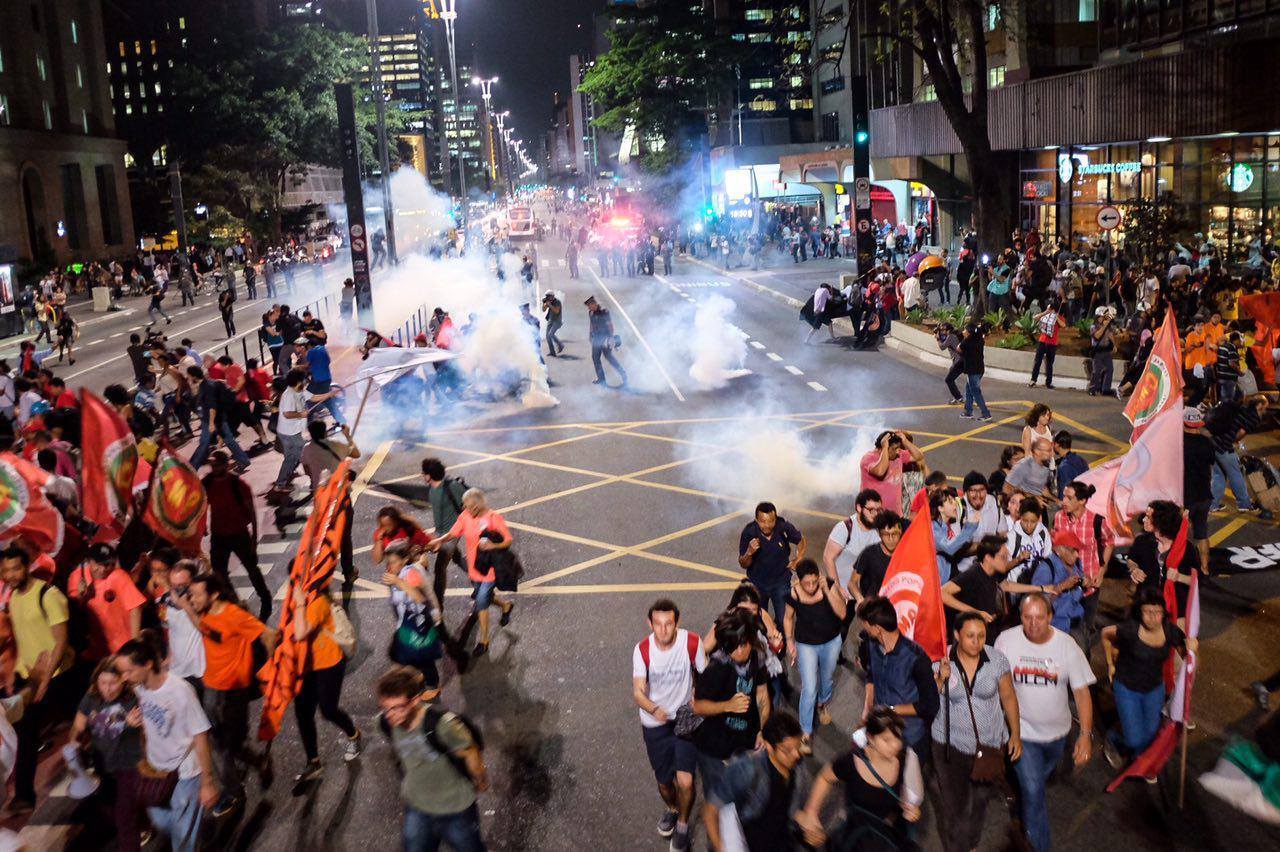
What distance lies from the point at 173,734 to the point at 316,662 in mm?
1257

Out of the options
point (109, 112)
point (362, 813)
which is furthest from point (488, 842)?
point (109, 112)

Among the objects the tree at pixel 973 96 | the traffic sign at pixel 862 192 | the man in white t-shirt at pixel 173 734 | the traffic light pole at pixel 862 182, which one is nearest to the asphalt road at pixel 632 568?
the man in white t-shirt at pixel 173 734

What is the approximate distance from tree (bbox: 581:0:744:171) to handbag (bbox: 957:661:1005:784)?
195 feet

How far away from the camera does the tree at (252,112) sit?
6675cm

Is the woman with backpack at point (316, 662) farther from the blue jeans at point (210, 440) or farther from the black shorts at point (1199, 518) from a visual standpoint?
the blue jeans at point (210, 440)

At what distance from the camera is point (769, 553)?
800 centimetres

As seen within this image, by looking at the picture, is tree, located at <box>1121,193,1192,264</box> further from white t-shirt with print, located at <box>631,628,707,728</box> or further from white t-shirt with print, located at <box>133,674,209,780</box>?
white t-shirt with print, located at <box>133,674,209,780</box>

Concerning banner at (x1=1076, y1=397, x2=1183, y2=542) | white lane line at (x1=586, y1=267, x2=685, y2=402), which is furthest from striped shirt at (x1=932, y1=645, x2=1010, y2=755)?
white lane line at (x1=586, y1=267, x2=685, y2=402)

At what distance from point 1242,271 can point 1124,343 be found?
6642 mm

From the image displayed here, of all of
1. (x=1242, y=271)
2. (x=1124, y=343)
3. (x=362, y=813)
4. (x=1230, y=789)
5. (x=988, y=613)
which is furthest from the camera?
(x=1242, y=271)

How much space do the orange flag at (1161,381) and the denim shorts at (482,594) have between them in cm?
546

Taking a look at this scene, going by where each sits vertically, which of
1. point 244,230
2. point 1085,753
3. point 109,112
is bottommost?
point 1085,753

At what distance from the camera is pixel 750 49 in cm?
6569

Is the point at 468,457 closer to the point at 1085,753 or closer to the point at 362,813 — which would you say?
the point at 362,813
